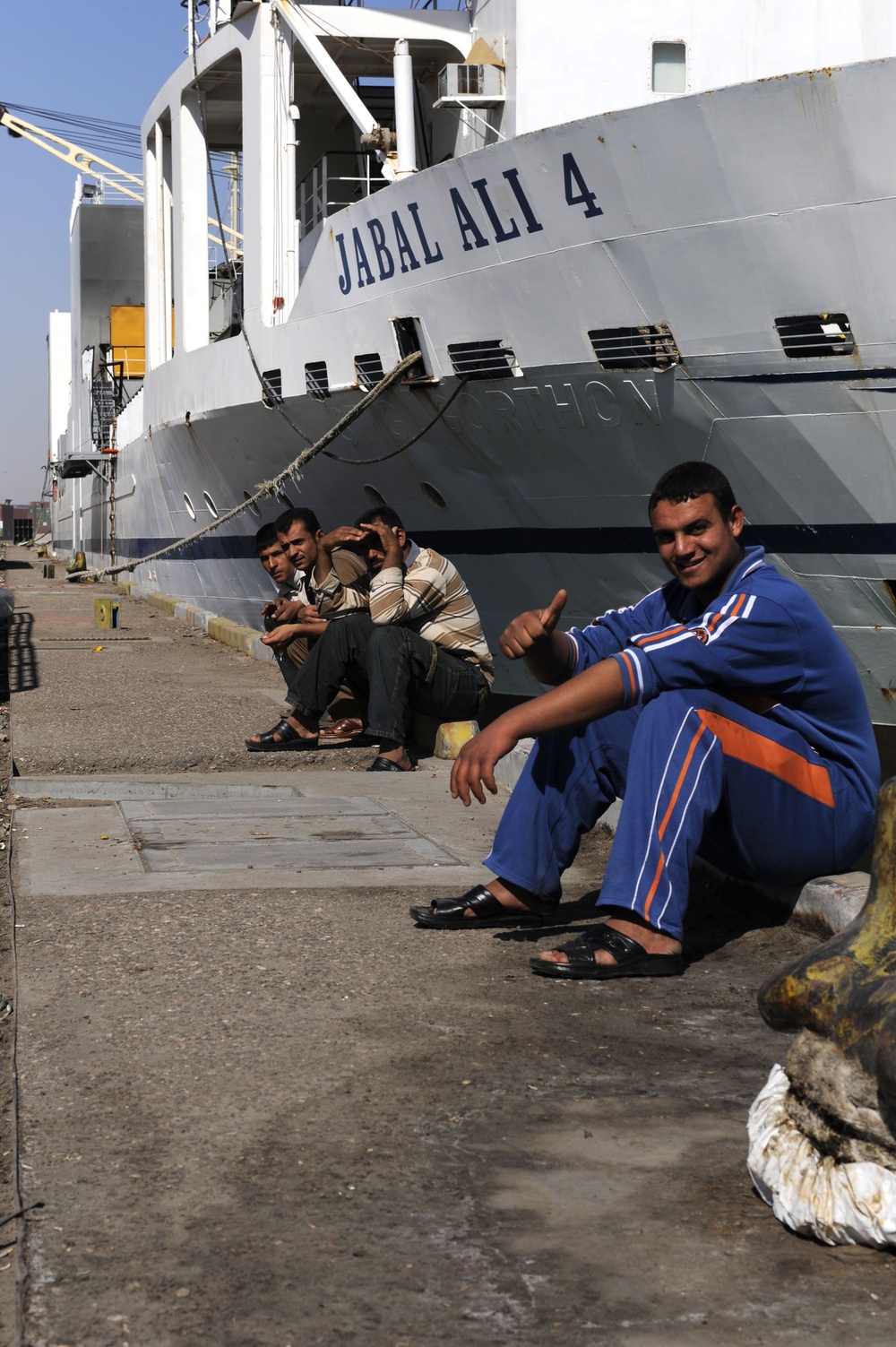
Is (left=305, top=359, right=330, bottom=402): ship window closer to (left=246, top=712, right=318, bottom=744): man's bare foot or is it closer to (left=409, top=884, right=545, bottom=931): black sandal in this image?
(left=246, top=712, right=318, bottom=744): man's bare foot

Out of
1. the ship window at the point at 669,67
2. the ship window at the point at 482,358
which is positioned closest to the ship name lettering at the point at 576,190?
the ship window at the point at 482,358

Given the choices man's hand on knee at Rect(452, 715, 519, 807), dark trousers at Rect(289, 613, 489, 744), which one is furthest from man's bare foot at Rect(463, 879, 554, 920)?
dark trousers at Rect(289, 613, 489, 744)

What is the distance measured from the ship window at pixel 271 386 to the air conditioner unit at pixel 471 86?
2.64 metres

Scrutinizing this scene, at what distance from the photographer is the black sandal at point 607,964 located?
3.10 m

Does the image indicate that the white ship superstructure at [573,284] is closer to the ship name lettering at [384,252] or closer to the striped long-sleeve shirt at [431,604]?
the ship name lettering at [384,252]

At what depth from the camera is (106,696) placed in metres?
8.00

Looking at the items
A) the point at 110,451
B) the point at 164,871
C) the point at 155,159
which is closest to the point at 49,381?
the point at 110,451

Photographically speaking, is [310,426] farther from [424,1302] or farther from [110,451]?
[110,451]

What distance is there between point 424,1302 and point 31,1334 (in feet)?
1.52

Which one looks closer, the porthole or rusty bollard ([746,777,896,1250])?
rusty bollard ([746,777,896,1250])

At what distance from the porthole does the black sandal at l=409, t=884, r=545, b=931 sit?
267 inches

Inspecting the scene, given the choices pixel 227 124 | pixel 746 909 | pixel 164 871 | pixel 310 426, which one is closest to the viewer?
pixel 746 909

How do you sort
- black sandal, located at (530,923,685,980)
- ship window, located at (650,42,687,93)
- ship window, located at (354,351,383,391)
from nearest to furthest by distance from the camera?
1. black sandal, located at (530,923,685,980)
2. ship window, located at (650,42,687,93)
3. ship window, located at (354,351,383,391)

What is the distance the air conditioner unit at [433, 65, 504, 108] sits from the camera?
9781 millimetres
